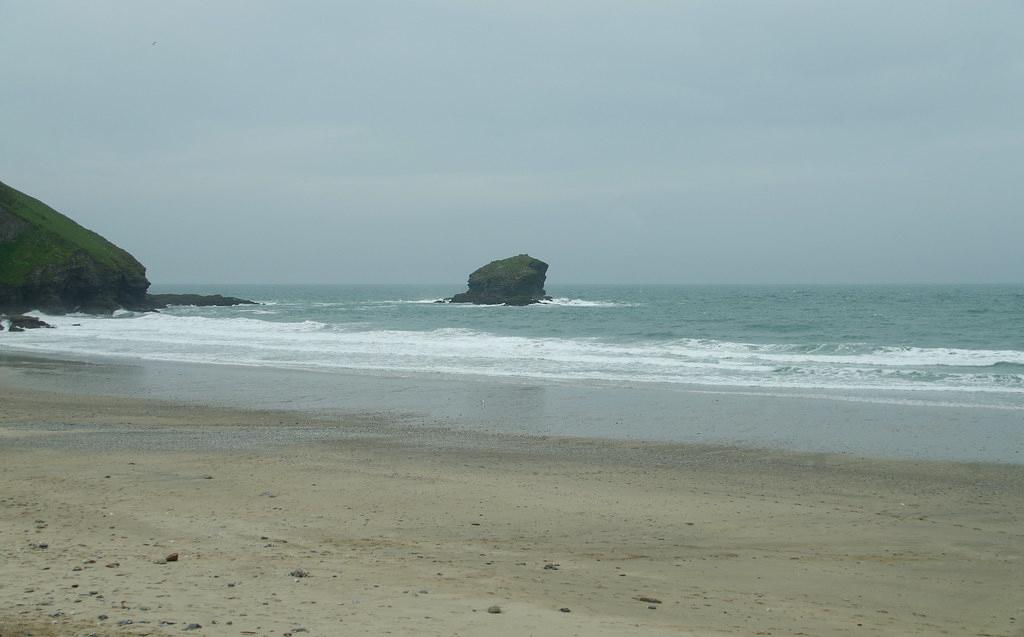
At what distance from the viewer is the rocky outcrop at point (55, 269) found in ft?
192

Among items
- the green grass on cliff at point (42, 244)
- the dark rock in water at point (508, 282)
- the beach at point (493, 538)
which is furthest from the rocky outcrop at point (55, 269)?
the beach at point (493, 538)

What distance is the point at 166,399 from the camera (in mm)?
19344

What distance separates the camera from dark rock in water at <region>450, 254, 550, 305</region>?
88875 mm

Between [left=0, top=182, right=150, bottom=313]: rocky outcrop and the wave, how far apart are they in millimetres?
17834

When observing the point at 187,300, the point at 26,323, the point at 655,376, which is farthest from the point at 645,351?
the point at 187,300

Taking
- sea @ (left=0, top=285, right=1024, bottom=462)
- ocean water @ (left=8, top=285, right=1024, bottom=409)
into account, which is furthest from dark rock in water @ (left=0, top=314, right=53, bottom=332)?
ocean water @ (left=8, top=285, right=1024, bottom=409)

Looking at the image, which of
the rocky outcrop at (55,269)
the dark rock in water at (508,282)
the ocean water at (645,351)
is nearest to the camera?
the ocean water at (645,351)

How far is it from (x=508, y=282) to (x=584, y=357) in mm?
59440

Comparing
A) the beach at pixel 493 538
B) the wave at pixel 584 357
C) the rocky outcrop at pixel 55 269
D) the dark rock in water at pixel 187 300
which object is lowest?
the beach at pixel 493 538

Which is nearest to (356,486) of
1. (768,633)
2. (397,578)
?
(397,578)

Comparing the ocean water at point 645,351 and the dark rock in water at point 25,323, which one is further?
the dark rock in water at point 25,323

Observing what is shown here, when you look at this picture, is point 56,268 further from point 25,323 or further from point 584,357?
point 584,357

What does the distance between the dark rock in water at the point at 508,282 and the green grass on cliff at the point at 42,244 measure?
1357 inches

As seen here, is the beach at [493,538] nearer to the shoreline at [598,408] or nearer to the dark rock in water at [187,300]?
the shoreline at [598,408]
